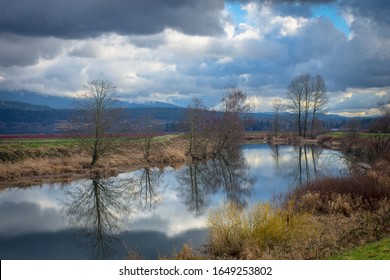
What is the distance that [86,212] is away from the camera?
22.0 metres

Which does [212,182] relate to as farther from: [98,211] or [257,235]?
[257,235]

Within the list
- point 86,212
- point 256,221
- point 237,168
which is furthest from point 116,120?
point 256,221

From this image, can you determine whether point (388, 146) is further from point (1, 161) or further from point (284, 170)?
point (1, 161)

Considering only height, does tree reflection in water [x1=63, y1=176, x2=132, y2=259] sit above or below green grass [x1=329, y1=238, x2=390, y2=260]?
below

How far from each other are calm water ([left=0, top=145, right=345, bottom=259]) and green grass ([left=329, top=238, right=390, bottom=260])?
17.2 ft

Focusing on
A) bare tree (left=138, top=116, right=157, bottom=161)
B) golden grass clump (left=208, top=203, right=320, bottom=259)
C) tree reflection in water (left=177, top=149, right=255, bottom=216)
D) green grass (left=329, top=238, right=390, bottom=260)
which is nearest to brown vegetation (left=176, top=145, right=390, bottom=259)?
golden grass clump (left=208, top=203, right=320, bottom=259)

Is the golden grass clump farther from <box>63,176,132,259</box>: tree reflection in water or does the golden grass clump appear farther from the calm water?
<box>63,176,132,259</box>: tree reflection in water

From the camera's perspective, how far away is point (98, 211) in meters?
22.2

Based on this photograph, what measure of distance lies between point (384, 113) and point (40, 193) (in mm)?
25814

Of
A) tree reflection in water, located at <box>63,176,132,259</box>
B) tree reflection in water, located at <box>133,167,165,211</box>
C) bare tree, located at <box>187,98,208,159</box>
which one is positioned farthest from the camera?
Result: bare tree, located at <box>187,98,208,159</box>

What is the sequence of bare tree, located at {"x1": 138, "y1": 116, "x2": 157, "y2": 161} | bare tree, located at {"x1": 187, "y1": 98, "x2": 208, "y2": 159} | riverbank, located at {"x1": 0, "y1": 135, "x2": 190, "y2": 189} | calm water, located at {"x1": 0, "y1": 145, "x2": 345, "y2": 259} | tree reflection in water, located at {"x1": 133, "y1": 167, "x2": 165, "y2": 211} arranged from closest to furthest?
calm water, located at {"x1": 0, "y1": 145, "x2": 345, "y2": 259}, tree reflection in water, located at {"x1": 133, "y1": 167, "x2": 165, "y2": 211}, riverbank, located at {"x1": 0, "y1": 135, "x2": 190, "y2": 189}, bare tree, located at {"x1": 138, "y1": 116, "x2": 157, "y2": 161}, bare tree, located at {"x1": 187, "y1": 98, "x2": 208, "y2": 159}

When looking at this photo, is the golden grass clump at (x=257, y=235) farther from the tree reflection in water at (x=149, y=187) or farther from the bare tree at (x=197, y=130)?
the bare tree at (x=197, y=130)

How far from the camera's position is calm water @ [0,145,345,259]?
15109mm

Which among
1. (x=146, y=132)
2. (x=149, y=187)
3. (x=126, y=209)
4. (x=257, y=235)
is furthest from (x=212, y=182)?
(x=257, y=235)
